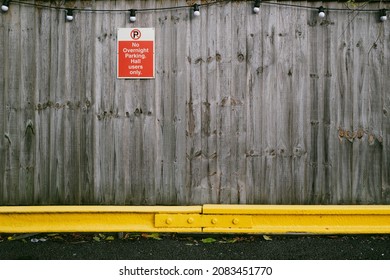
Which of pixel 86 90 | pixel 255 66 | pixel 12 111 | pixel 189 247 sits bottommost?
pixel 189 247

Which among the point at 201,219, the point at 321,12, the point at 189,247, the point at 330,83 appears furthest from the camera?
the point at 330,83

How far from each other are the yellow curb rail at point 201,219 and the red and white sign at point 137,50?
1675 mm

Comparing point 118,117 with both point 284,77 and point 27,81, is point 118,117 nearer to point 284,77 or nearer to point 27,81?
point 27,81

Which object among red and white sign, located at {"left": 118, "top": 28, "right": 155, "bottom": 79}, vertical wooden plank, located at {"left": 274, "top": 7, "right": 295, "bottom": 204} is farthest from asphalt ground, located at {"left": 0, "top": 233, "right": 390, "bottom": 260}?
red and white sign, located at {"left": 118, "top": 28, "right": 155, "bottom": 79}

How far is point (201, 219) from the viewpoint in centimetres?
425

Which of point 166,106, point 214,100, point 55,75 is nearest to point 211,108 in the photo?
point 214,100

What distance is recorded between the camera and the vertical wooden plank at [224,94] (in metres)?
4.53

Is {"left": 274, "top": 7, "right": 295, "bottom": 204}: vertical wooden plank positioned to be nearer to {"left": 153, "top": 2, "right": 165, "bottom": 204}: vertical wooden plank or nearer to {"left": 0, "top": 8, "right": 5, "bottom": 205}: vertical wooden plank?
{"left": 153, "top": 2, "right": 165, "bottom": 204}: vertical wooden plank

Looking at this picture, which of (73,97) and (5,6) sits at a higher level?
(5,6)

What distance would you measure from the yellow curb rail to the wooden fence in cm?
→ 36

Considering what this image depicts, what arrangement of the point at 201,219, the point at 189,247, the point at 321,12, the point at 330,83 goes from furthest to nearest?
the point at 330,83 → the point at 321,12 → the point at 201,219 → the point at 189,247

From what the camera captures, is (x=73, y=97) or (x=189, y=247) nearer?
(x=189, y=247)

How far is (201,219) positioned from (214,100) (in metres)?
1.44

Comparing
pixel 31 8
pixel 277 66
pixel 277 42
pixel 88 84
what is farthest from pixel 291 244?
pixel 31 8
